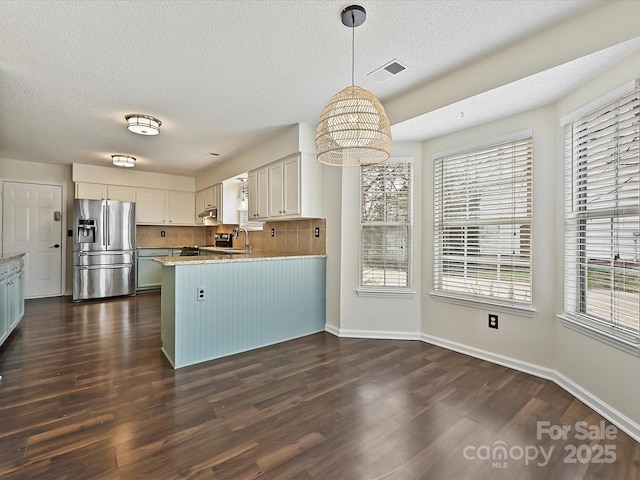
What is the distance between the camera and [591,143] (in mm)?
2236

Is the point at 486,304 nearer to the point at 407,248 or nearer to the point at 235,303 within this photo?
the point at 407,248

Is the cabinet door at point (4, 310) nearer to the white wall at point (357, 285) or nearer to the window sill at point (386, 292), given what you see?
the white wall at point (357, 285)

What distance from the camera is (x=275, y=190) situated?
4.21 meters

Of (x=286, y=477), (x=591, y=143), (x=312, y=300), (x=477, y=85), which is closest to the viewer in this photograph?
(x=286, y=477)

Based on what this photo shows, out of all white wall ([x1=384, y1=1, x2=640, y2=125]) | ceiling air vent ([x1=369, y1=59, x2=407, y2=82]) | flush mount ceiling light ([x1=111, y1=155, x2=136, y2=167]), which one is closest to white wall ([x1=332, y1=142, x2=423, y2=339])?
white wall ([x1=384, y1=1, x2=640, y2=125])

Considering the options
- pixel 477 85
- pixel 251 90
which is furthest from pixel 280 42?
pixel 477 85

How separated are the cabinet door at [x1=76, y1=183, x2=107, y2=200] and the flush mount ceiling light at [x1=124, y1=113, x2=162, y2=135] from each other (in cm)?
304

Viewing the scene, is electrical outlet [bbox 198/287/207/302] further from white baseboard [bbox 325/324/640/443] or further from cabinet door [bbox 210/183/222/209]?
cabinet door [bbox 210/183/222/209]

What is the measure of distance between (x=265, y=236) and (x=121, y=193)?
10.4 feet

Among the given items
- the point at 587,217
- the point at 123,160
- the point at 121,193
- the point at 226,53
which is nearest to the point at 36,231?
the point at 121,193

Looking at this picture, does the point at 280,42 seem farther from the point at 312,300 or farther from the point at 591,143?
the point at 312,300

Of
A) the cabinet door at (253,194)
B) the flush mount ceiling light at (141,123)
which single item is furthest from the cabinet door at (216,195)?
the flush mount ceiling light at (141,123)

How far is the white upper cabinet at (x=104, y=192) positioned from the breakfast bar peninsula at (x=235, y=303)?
3884 millimetres

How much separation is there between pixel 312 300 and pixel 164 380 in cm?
174
